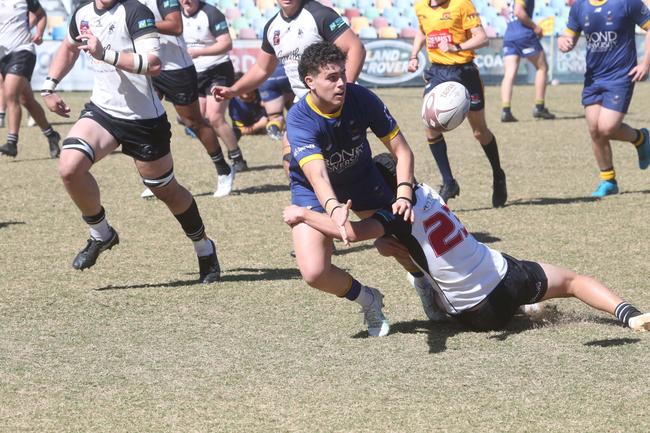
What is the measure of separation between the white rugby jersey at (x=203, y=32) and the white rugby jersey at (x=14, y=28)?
219 centimetres

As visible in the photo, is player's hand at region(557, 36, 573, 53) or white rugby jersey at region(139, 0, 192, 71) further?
white rugby jersey at region(139, 0, 192, 71)

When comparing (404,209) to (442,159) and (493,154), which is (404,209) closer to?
(442,159)

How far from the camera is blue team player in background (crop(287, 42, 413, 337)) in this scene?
563 cm

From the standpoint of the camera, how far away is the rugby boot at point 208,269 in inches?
293

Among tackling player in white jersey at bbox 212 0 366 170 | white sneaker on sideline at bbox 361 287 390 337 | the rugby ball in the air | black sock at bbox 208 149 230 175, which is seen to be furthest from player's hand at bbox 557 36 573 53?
white sneaker on sideline at bbox 361 287 390 337

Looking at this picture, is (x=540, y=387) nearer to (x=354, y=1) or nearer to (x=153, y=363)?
(x=153, y=363)

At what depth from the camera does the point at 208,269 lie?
7.45 metres

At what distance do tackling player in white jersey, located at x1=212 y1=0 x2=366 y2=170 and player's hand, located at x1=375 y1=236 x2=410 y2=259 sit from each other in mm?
2067

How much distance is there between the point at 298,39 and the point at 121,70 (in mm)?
1623

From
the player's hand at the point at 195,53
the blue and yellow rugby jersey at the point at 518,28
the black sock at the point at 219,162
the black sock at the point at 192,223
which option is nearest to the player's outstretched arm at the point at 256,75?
the black sock at the point at 192,223

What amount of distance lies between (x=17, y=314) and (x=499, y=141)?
371 inches

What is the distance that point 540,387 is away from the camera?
16.3 feet

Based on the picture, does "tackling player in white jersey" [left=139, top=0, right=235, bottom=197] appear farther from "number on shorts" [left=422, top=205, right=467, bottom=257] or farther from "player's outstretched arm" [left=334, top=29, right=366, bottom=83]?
"number on shorts" [left=422, top=205, right=467, bottom=257]

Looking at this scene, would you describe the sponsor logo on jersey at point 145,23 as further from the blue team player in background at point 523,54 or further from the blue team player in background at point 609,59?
the blue team player in background at point 523,54
